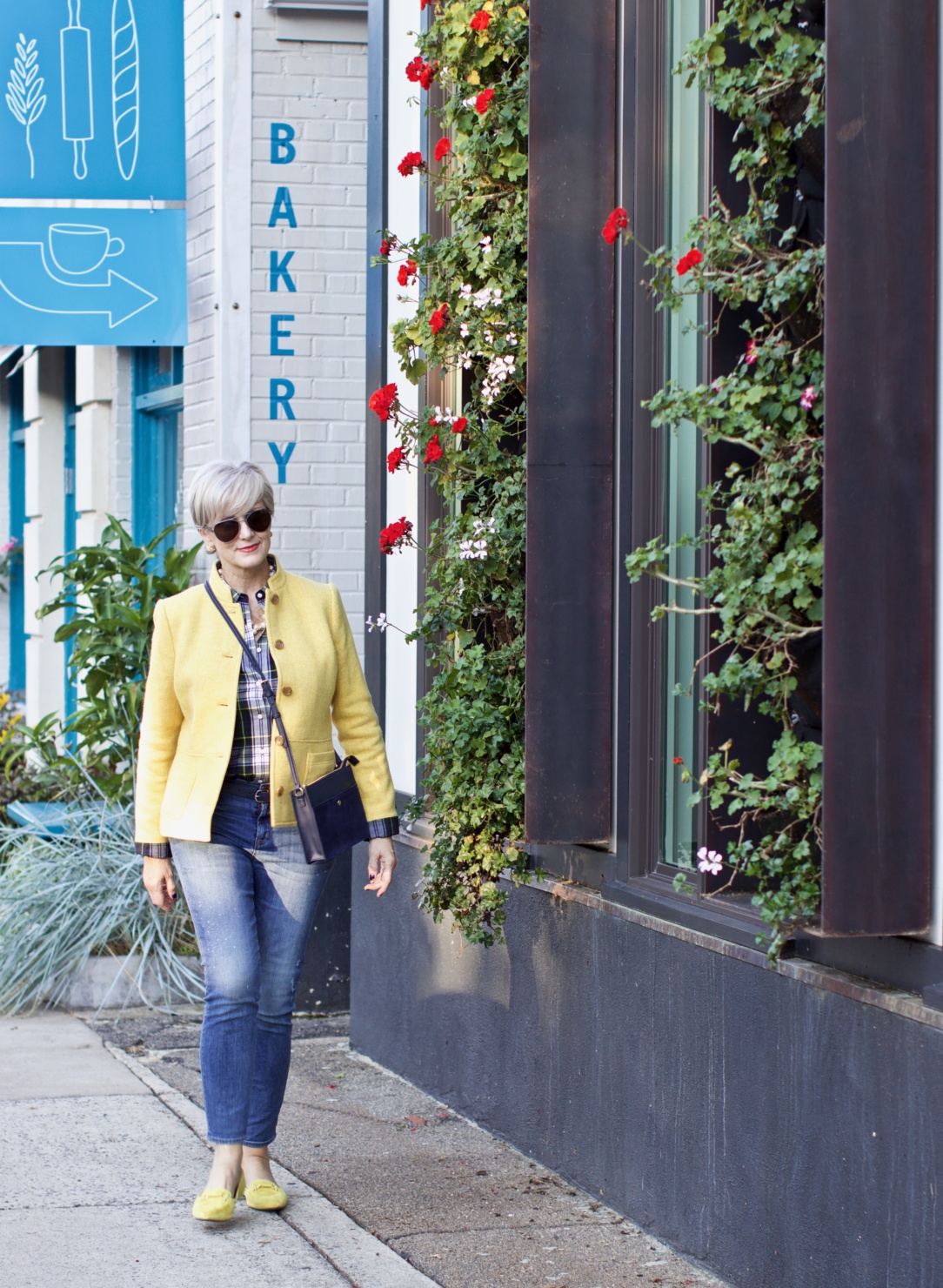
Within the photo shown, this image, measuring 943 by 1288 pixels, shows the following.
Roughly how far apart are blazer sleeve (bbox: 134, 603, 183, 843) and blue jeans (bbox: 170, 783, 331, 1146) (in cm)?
11

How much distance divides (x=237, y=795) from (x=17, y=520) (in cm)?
1069

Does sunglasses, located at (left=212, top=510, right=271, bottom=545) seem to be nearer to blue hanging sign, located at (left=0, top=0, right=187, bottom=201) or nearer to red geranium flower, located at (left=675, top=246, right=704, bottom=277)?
red geranium flower, located at (left=675, top=246, right=704, bottom=277)

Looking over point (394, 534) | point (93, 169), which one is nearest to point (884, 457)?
point (394, 534)

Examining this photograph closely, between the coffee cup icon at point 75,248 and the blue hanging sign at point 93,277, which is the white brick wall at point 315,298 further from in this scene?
the coffee cup icon at point 75,248

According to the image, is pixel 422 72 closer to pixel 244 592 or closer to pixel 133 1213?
pixel 244 592

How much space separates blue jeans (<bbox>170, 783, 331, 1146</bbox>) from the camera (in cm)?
421

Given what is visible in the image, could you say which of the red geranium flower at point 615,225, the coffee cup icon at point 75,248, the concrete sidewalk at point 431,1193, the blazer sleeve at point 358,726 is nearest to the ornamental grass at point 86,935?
the concrete sidewalk at point 431,1193

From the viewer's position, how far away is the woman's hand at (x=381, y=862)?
4430 mm

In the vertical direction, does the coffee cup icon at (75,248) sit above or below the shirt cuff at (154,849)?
above

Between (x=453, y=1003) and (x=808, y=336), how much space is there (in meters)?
2.69

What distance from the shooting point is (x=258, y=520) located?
4211mm

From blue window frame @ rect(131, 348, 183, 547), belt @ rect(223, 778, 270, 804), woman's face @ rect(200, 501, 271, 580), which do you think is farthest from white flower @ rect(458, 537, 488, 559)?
blue window frame @ rect(131, 348, 183, 547)

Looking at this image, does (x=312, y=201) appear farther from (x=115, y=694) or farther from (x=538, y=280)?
(x=538, y=280)

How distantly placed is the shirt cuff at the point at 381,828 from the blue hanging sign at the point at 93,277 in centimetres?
343
